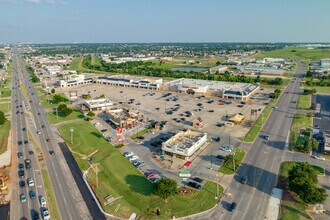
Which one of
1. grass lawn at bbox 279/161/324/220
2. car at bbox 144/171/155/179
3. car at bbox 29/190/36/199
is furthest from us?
car at bbox 144/171/155/179

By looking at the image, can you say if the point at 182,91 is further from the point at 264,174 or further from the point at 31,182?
the point at 31,182

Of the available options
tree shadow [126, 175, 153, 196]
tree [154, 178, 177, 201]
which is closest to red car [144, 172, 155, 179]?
tree shadow [126, 175, 153, 196]

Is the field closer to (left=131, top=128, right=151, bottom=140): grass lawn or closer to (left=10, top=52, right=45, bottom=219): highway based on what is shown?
(left=131, top=128, right=151, bottom=140): grass lawn

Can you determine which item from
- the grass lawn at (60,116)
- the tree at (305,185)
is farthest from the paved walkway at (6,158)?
the tree at (305,185)

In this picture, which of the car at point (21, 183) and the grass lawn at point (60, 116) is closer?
the car at point (21, 183)

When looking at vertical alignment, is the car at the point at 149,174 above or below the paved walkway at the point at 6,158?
above

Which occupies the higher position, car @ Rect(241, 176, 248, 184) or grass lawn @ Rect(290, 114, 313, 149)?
grass lawn @ Rect(290, 114, 313, 149)

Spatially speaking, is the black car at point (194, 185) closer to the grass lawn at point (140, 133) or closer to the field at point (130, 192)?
the field at point (130, 192)

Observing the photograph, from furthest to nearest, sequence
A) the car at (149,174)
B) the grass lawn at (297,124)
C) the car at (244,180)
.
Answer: the grass lawn at (297,124) < the car at (149,174) < the car at (244,180)
